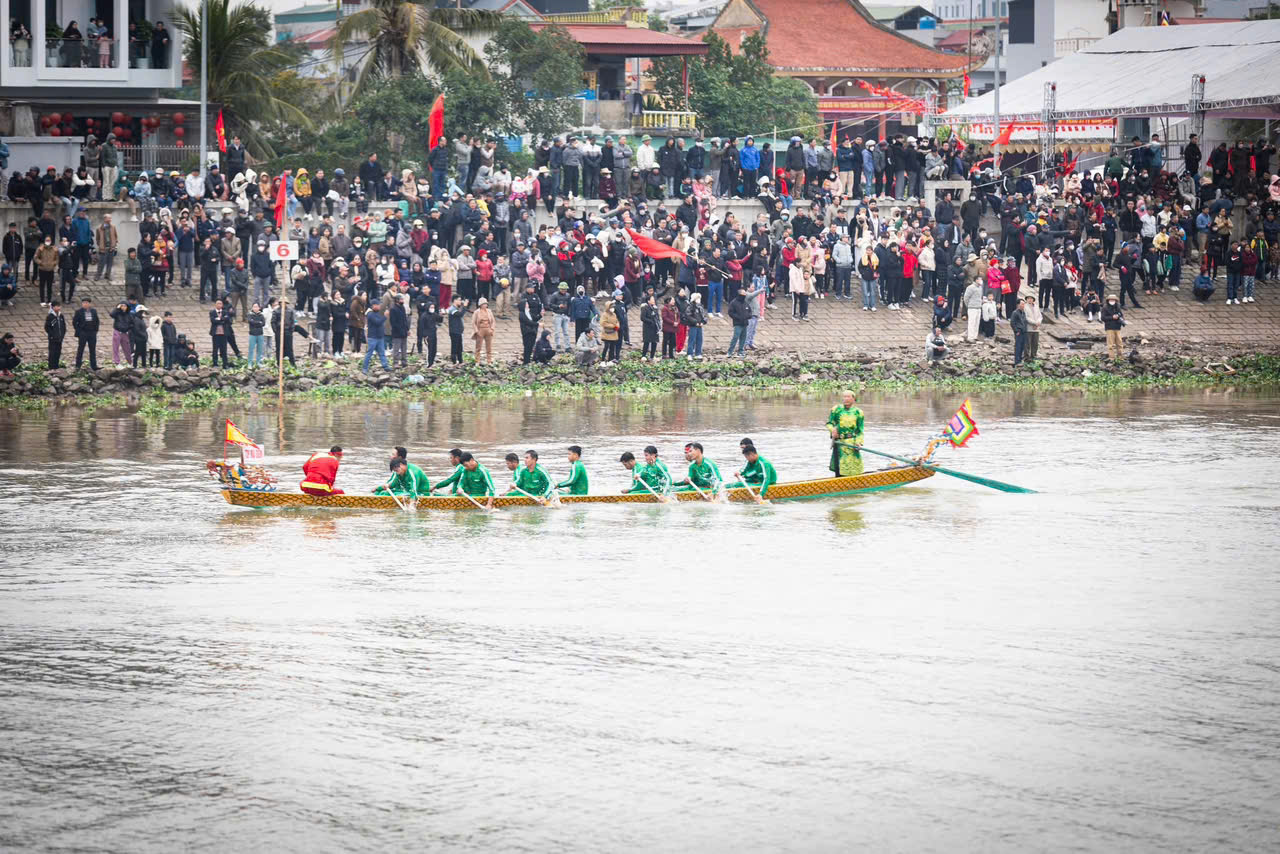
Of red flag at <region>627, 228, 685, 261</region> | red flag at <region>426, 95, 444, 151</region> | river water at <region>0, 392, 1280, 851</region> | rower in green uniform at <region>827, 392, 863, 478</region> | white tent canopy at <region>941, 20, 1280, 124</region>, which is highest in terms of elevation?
white tent canopy at <region>941, 20, 1280, 124</region>

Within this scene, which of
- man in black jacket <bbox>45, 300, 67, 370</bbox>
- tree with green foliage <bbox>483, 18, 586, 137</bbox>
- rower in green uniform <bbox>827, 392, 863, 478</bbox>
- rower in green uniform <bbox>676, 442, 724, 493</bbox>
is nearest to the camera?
rower in green uniform <bbox>676, 442, 724, 493</bbox>

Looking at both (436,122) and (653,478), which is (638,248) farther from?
(653,478)

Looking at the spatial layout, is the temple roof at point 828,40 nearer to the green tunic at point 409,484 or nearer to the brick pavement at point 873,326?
the brick pavement at point 873,326

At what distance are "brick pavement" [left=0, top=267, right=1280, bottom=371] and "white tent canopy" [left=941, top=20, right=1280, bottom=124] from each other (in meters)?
5.15

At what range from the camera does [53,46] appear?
4638 centimetres

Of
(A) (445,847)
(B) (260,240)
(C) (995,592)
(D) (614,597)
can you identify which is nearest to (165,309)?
(B) (260,240)

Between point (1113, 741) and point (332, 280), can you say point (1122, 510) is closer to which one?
point (1113, 741)

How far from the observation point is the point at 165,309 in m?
38.8

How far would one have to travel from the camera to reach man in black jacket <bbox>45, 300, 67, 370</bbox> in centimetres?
3581

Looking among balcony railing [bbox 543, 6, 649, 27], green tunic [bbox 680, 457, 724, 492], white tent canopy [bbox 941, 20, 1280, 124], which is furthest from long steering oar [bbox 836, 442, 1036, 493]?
balcony railing [bbox 543, 6, 649, 27]

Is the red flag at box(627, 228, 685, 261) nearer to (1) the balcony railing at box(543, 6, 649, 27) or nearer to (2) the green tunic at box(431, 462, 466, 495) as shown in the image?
(2) the green tunic at box(431, 462, 466, 495)

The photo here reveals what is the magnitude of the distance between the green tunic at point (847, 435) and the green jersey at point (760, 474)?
3.65 ft

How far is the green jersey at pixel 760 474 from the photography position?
89.6 ft

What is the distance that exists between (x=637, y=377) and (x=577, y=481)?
1224 cm
